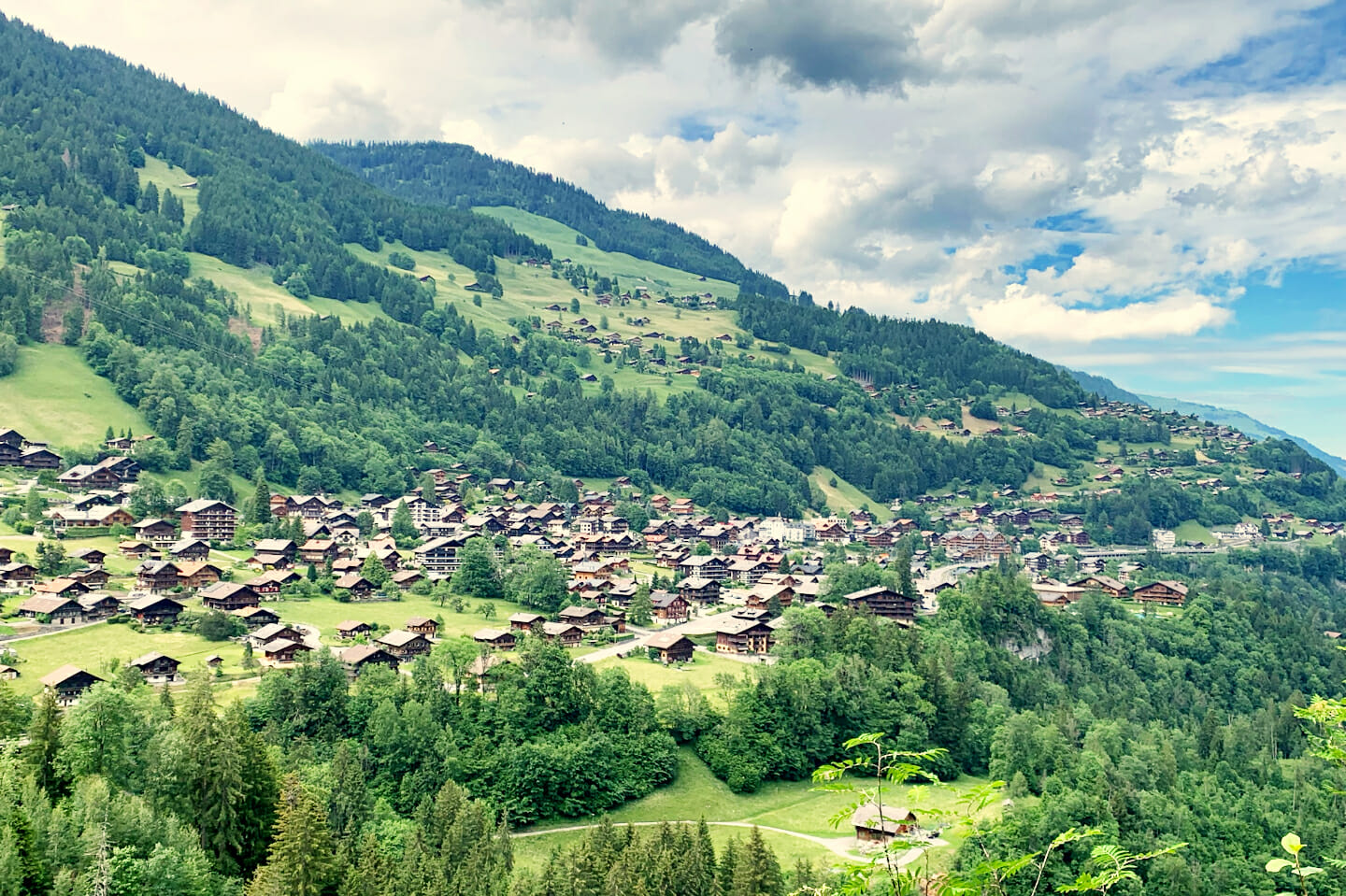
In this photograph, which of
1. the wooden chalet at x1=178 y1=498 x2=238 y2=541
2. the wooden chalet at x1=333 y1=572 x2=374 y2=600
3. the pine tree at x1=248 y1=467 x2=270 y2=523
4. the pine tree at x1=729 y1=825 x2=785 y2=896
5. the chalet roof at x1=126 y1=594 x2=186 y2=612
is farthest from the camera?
the pine tree at x1=248 y1=467 x2=270 y2=523

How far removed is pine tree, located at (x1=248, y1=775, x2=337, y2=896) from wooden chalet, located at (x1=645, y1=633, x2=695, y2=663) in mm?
40492

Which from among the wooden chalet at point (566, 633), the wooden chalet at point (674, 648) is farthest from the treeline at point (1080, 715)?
the wooden chalet at point (566, 633)

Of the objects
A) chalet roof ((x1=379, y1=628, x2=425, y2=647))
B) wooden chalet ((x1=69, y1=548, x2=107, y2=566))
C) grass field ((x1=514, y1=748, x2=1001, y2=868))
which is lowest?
grass field ((x1=514, y1=748, x2=1001, y2=868))

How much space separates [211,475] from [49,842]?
276 feet

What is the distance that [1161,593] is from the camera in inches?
4692

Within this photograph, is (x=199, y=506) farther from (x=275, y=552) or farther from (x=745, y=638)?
(x=745, y=638)

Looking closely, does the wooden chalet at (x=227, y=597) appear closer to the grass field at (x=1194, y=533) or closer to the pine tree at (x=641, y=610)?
the pine tree at (x=641, y=610)

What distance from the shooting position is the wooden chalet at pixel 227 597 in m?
75.7

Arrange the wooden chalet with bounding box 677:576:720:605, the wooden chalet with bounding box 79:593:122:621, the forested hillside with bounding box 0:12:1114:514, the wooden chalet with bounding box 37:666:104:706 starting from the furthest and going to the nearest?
the forested hillside with bounding box 0:12:1114:514
the wooden chalet with bounding box 677:576:720:605
the wooden chalet with bounding box 79:593:122:621
the wooden chalet with bounding box 37:666:104:706

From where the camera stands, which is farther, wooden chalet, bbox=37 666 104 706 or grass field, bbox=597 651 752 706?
grass field, bbox=597 651 752 706

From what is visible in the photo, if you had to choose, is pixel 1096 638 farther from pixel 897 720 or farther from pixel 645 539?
pixel 645 539

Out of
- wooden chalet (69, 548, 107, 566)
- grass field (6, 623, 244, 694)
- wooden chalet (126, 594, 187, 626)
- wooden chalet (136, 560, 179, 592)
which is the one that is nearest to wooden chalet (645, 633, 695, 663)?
grass field (6, 623, 244, 694)

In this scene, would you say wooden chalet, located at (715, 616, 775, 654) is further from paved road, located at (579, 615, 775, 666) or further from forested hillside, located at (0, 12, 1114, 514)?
forested hillside, located at (0, 12, 1114, 514)

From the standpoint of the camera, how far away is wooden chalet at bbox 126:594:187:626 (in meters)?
70.4
